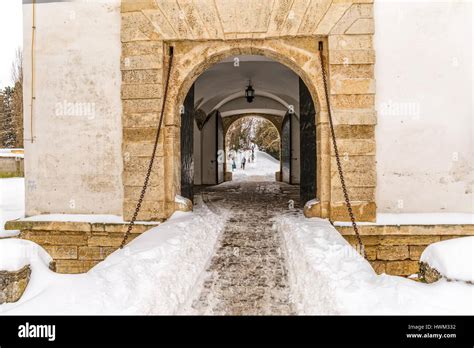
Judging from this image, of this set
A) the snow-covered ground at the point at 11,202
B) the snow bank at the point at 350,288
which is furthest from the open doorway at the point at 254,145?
the snow bank at the point at 350,288

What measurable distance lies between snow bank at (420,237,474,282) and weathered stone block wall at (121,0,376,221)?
1.92 metres

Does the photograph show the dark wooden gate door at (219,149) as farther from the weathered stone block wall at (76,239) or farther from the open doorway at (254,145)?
the open doorway at (254,145)

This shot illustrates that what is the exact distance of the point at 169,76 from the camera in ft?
17.0

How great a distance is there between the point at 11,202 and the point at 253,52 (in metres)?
8.28

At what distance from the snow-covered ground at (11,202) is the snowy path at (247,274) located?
361 cm

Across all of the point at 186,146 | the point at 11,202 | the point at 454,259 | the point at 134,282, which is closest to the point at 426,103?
the point at 454,259

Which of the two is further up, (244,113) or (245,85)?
(245,85)

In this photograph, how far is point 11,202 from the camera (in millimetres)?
9305

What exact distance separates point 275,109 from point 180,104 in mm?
8548

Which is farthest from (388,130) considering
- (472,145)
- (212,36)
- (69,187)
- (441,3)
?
(69,187)

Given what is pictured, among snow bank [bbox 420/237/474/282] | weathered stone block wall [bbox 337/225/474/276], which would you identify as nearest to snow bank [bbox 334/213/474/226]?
weathered stone block wall [bbox 337/225/474/276]

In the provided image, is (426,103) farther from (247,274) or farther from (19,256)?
(19,256)

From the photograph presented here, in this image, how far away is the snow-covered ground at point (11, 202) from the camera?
6.40 m

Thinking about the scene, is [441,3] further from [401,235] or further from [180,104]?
[180,104]
